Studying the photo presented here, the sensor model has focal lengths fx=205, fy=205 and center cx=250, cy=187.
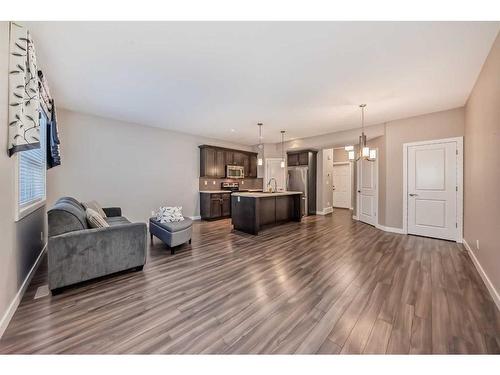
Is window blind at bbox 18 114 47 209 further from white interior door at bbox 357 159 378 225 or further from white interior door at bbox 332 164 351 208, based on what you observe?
white interior door at bbox 332 164 351 208

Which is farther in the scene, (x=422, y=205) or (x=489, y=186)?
(x=422, y=205)

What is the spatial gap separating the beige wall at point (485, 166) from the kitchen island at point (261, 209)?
3324 millimetres

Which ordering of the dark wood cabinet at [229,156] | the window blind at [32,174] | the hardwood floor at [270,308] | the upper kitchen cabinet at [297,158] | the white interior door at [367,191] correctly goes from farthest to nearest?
the upper kitchen cabinet at [297,158], the dark wood cabinet at [229,156], the white interior door at [367,191], the window blind at [32,174], the hardwood floor at [270,308]

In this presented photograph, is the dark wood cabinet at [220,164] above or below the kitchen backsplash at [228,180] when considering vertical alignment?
above

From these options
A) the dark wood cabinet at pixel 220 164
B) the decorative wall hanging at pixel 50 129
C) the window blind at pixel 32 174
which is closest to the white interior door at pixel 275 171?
the dark wood cabinet at pixel 220 164

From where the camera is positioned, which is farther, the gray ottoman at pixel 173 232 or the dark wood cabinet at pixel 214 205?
A: the dark wood cabinet at pixel 214 205

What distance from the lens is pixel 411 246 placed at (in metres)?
3.75

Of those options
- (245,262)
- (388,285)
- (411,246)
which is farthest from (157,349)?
(411,246)

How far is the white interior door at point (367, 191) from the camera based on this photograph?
208 inches

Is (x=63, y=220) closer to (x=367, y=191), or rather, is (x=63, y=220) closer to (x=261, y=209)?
(x=261, y=209)

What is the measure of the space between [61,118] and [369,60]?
5424mm

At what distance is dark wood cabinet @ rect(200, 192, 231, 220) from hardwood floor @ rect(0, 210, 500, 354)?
2.89 m

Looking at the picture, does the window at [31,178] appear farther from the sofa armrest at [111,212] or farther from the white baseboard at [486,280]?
the white baseboard at [486,280]

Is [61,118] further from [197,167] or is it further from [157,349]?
[157,349]
